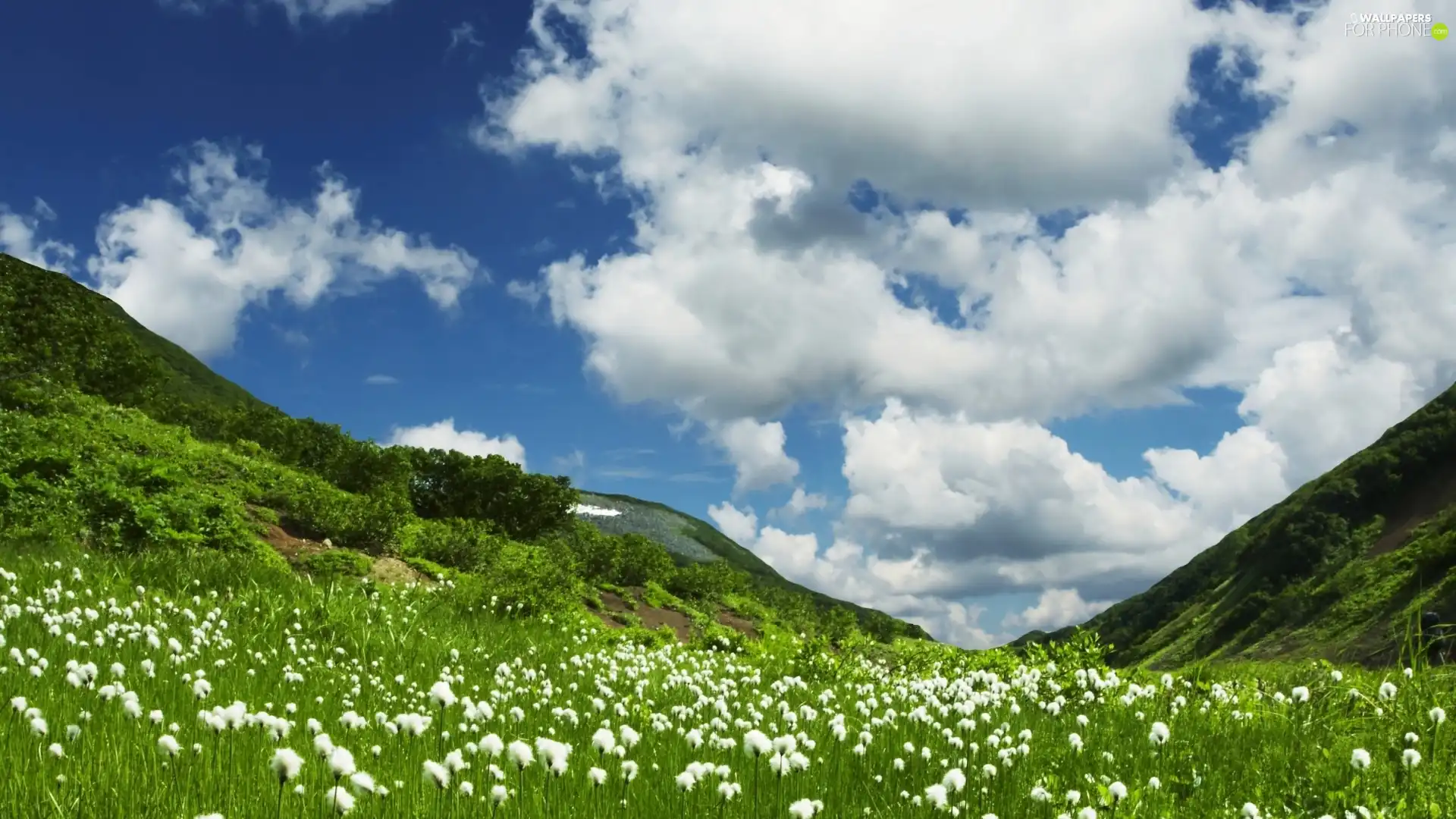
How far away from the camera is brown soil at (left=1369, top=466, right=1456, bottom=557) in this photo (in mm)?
93125

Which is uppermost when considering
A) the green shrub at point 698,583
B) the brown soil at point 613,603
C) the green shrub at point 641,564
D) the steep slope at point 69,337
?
the steep slope at point 69,337

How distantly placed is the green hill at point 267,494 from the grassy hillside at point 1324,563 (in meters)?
52.6

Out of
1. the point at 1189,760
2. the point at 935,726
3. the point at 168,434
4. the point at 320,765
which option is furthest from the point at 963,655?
the point at 168,434

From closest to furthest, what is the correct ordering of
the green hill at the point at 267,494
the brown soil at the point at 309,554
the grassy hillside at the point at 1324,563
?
the green hill at the point at 267,494 < the brown soil at the point at 309,554 < the grassy hillside at the point at 1324,563

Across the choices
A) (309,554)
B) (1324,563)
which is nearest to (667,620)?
(309,554)

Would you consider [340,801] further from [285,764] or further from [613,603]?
[613,603]

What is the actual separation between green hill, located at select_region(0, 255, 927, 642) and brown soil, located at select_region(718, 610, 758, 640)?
32 centimetres

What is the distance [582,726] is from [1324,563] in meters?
111

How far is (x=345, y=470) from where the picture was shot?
110 ft

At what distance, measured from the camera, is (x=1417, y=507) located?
9888 centimetres

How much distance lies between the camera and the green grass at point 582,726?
4668 millimetres

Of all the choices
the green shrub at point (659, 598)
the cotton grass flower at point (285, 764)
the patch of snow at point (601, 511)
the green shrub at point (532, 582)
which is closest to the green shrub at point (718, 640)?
the green shrub at point (659, 598)

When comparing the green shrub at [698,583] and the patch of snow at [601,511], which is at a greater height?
the patch of snow at [601,511]

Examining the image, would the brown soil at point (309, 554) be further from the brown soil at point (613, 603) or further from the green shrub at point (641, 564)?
the green shrub at point (641, 564)
